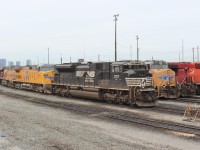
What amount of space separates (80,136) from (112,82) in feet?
31.3

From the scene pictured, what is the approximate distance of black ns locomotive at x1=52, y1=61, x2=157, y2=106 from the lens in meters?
18.7

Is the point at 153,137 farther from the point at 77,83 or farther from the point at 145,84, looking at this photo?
the point at 77,83

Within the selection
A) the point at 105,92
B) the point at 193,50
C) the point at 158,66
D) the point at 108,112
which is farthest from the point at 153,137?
the point at 193,50

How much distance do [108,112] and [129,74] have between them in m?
3.11

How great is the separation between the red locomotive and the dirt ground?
1220cm

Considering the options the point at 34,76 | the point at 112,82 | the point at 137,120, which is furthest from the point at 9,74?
the point at 137,120

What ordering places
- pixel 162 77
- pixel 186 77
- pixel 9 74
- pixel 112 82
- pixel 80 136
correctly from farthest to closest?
pixel 9 74
pixel 186 77
pixel 162 77
pixel 112 82
pixel 80 136

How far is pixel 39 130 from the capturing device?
12164 mm

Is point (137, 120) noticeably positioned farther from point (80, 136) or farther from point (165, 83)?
point (165, 83)

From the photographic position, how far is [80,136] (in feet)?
36.2

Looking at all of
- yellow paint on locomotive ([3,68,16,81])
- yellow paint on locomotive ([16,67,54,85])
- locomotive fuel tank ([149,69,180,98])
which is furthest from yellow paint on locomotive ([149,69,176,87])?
yellow paint on locomotive ([3,68,16,81])

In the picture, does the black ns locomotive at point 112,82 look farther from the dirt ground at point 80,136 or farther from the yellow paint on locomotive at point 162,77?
the dirt ground at point 80,136

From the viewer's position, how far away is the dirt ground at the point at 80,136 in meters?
9.64

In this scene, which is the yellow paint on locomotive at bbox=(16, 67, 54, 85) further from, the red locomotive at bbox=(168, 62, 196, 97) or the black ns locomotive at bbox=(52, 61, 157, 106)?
the red locomotive at bbox=(168, 62, 196, 97)
